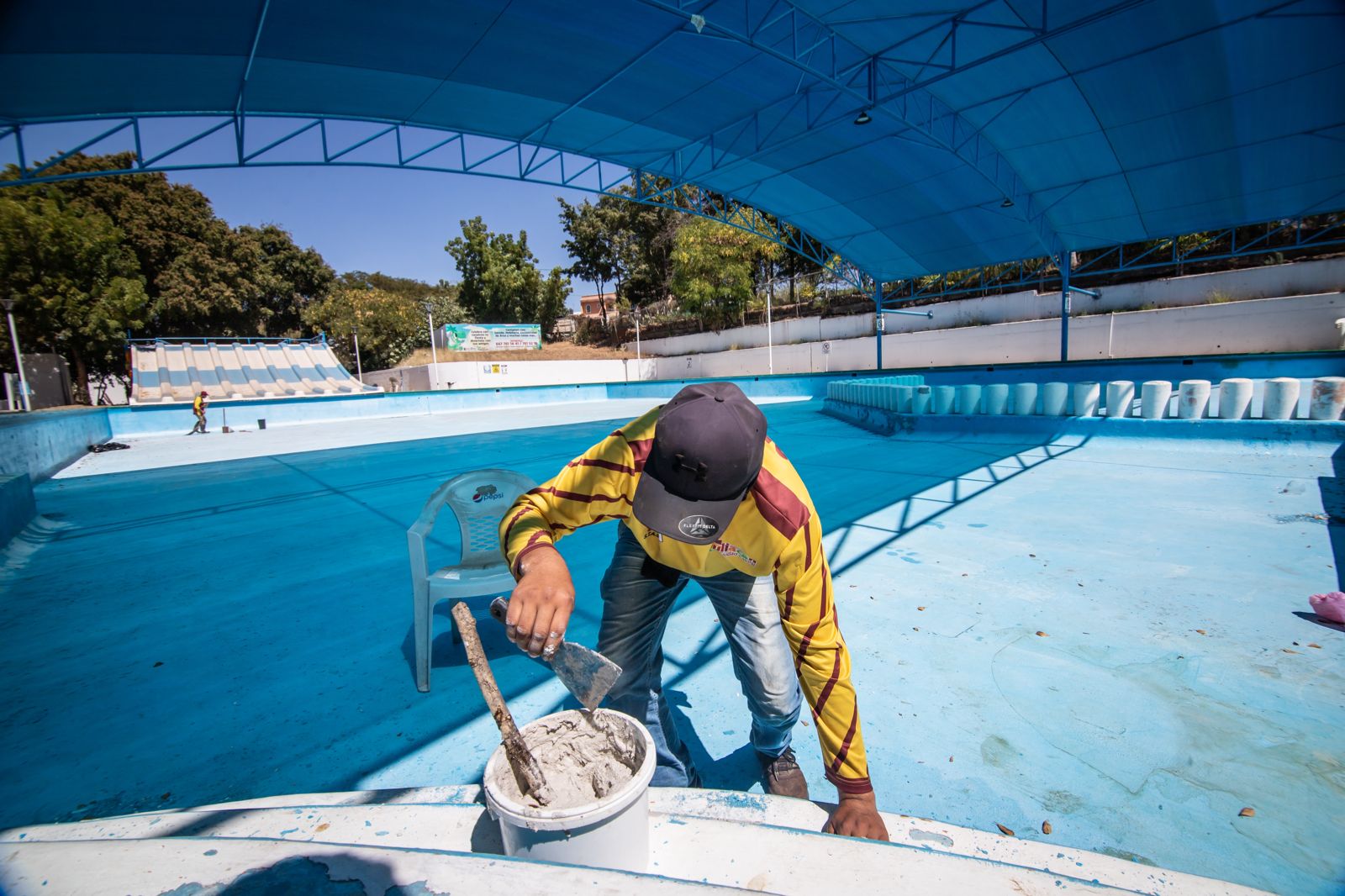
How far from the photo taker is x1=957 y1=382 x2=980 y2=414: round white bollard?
9.80 metres

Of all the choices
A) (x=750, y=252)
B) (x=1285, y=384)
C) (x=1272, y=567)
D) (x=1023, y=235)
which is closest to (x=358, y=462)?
(x=1272, y=567)

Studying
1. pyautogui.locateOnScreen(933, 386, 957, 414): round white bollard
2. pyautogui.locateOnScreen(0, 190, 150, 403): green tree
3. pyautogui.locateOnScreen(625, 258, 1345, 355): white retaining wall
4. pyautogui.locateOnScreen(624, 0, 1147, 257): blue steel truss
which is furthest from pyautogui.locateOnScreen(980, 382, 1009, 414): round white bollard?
pyautogui.locateOnScreen(0, 190, 150, 403): green tree

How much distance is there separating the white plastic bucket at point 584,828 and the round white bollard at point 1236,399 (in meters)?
9.21

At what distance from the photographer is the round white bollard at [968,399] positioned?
9.80m

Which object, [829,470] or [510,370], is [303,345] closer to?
[510,370]

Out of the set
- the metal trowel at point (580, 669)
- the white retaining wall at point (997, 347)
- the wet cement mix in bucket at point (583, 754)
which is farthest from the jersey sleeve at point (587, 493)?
the white retaining wall at point (997, 347)

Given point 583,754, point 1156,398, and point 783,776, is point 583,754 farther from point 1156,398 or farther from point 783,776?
point 1156,398

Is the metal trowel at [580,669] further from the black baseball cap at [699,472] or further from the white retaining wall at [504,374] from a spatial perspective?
the white retaining wall at [504,374]

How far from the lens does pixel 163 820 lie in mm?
1430

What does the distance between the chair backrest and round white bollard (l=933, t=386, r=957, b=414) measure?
8.98 metres

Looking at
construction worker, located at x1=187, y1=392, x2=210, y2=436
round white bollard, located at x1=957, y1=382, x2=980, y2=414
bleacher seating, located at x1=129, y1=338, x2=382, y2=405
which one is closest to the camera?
round white bollard, located at x1=957, y1=382, x2=980, y2=414

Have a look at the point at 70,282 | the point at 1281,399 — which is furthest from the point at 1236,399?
the point at 70,282

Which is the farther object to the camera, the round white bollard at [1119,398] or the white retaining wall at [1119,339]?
the white retaining wall at [1119,339]

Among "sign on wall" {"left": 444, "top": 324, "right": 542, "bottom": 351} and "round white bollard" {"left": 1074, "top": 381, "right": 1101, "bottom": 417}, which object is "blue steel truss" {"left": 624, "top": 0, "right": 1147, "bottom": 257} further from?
"sign on wall" {"left": 444, "top": 324, "right": 542, "bottom": 351}
